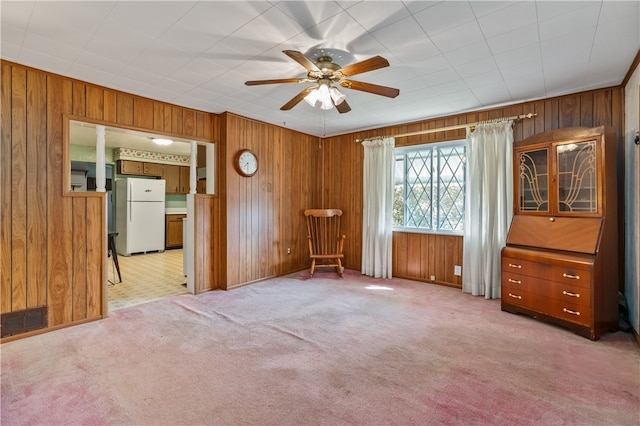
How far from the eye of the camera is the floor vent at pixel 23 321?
2629 mm

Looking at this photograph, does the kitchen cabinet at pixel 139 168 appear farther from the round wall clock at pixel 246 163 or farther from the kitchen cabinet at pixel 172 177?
the round wall clock at pixel 246 163

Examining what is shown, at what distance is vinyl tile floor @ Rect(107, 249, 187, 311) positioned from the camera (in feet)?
12.7

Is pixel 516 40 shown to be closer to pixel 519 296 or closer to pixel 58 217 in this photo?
pixel 519 296

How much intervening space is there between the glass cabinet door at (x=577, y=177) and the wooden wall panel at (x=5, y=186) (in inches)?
199

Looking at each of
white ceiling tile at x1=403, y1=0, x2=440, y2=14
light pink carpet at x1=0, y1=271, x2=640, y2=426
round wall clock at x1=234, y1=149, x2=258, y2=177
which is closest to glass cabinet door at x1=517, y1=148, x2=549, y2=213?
light pink carpet at x1=0, y1=271, x2=640, y2=426

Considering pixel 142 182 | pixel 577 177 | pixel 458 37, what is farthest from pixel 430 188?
pixel 142 182

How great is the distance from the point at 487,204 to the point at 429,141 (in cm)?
123

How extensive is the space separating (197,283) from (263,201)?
Result: 1.48m

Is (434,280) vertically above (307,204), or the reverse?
(307,204)

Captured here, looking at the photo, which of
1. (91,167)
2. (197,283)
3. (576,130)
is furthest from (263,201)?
(91,167)

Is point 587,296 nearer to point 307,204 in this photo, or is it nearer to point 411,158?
point 411,158

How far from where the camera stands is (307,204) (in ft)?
18.0

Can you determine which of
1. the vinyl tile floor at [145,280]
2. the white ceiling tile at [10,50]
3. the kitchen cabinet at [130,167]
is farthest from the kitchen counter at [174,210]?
the white ceiling tile at [10,50]

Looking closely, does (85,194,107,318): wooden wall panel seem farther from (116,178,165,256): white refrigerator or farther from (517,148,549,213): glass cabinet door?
(517,148,549,213): glass cabinet door
